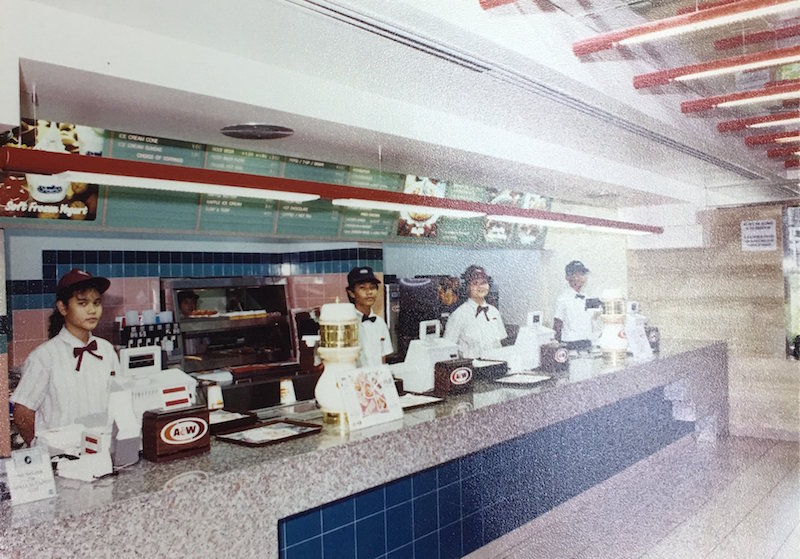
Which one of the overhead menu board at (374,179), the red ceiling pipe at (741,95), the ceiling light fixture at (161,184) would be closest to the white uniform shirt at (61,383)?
the ceiling light fixture at (161,184)

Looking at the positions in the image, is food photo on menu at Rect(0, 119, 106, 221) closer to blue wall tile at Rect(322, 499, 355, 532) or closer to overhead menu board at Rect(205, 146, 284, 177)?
overhead menu board at Rect(205, 146, 284, 177)

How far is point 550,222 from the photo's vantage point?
388 centimetres

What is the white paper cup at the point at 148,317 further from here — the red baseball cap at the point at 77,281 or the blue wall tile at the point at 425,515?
the blue wall tile at the point at 425,515

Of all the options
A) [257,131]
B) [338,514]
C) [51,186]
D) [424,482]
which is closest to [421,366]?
[424,482]

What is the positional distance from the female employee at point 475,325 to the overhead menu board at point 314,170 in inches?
59.1

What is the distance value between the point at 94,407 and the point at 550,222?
2868 mm

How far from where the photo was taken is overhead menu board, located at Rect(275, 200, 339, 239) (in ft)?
14.7

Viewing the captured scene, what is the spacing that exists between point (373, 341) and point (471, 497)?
2.19 m

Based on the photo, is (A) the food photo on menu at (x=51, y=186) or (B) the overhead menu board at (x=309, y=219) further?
(B) the overhead menu board at (x=309, y=219)

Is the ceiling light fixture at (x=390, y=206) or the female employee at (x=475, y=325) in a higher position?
the ceiling light fixture at (x=390, y=206)

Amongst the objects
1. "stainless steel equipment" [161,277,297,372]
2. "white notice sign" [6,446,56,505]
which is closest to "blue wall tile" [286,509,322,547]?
"white notice sign" [6,446,56,505]

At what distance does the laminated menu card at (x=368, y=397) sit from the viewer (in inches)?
94.3

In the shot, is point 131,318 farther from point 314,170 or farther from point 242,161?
point 314,170

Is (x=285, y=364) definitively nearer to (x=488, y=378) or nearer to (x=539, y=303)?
(x=488, y=378)
